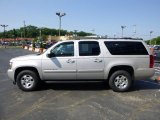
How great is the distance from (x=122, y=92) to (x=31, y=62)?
322 centimetres

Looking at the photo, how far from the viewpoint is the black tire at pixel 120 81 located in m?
9.33

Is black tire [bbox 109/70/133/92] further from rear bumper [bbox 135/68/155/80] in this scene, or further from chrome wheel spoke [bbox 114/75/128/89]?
rear bumper [bbox 135/68/155/80]

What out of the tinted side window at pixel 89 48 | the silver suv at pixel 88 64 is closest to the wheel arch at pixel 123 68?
the silver suv at pixel 88 64

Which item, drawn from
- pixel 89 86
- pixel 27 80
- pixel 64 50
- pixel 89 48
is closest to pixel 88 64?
pixel 89 48

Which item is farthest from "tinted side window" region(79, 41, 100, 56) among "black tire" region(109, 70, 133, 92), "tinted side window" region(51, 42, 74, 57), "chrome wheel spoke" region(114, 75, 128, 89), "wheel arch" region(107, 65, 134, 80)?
"chrome wheel spoke" region(114, 75, 128, 89)

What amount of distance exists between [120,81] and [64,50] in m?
2.17

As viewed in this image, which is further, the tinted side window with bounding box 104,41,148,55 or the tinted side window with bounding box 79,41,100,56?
the tinted side window with bounding box 104,41,148,55

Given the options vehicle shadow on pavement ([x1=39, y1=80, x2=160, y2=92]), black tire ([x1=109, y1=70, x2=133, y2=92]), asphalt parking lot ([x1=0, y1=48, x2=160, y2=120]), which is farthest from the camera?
vehicle shadow on pavement ([x1=39, y1=80, x2=160, y2=92])

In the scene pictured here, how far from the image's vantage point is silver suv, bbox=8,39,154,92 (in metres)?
9.23

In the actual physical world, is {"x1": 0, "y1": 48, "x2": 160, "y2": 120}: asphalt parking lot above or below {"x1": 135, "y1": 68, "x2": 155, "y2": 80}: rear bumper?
below

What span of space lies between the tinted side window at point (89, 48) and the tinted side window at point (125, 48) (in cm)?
39

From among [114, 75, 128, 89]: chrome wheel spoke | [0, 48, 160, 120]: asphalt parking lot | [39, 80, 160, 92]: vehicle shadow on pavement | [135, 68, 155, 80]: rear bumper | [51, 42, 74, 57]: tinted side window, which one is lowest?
[0, 48, 160, 120]: asphalt parking lot

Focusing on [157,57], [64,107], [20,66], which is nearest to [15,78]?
[20,66]

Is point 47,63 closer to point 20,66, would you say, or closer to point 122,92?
point 20,66
